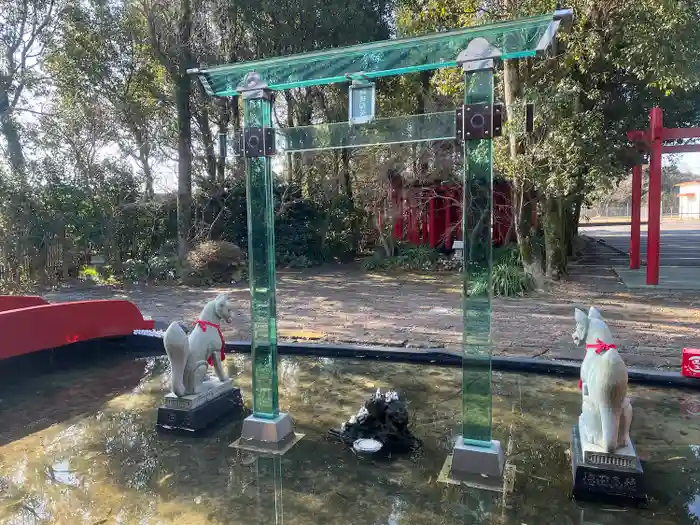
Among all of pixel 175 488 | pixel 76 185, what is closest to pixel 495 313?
pixel 175 488

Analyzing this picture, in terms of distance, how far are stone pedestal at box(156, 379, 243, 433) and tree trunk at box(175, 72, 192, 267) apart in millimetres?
9988

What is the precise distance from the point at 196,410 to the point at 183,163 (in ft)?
36.6

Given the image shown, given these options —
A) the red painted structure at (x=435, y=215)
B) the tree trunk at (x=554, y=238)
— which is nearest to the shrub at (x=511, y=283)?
the tree trunk at (x=554, y=238)

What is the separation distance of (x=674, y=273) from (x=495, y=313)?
6821 mm

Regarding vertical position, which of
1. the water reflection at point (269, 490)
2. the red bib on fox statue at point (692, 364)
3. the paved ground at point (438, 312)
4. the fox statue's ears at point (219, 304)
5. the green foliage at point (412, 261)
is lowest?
the water reflection at point (269, 490)

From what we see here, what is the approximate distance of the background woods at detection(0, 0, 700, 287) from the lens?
947 cm

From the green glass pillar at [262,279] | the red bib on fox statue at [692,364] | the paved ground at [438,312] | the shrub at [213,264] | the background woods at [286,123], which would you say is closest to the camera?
the green glass pillar at [262,279]

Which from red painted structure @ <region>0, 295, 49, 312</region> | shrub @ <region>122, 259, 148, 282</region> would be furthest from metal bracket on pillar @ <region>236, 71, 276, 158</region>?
shrub @ <region>122, 259, 148, 282</region>

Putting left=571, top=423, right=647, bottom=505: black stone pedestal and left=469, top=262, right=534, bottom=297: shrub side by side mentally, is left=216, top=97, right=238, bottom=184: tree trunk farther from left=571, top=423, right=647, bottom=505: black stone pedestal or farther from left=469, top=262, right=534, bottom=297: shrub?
left=571, top=423, right=647, bottom=505: black stone pedestal

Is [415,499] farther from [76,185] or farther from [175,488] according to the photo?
[76,185]

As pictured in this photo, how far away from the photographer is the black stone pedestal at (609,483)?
299cm

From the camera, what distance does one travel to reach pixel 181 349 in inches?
157

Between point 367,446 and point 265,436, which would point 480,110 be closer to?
point 367,446

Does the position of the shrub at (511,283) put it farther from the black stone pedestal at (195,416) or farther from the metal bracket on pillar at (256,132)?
the metal bracket on pillar at (256,132)
